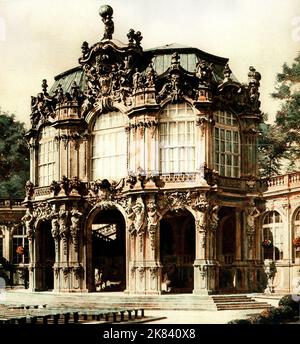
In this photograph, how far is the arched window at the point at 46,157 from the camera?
138 ft

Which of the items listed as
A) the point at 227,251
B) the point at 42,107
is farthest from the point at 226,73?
the point at 42,107

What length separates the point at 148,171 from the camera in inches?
1497

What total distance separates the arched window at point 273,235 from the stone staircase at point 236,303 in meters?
4.45

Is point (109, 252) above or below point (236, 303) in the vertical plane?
above

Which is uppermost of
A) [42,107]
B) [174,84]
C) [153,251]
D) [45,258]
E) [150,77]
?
[150,77]

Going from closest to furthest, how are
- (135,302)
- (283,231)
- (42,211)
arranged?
(135,302) < (283,231) < (42,211)

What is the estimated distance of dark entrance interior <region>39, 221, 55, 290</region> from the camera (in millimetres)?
42688

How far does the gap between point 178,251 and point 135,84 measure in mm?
→ 9247

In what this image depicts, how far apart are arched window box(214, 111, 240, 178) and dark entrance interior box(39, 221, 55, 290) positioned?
984cm

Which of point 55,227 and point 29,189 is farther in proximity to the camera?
point 29,189

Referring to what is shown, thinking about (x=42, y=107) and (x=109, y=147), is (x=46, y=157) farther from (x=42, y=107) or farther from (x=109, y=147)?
(x=109, y=147)

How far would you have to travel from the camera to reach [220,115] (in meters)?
39.2
